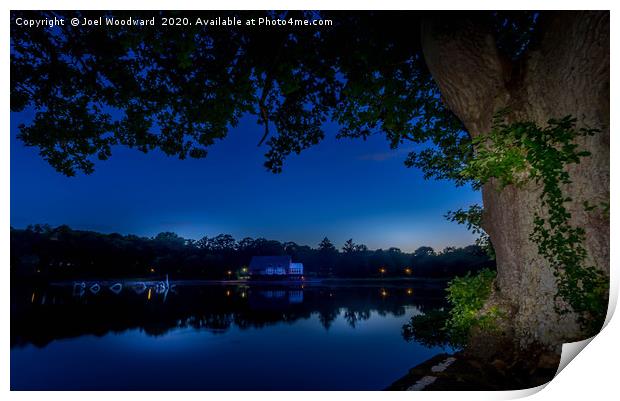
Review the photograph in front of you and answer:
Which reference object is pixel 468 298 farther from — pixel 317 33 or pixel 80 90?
pixel 80 90

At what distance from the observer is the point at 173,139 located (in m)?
6.55

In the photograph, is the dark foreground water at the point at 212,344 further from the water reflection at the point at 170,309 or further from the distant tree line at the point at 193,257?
the distant tree line at the point at 193,257

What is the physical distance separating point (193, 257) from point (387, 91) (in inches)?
1439

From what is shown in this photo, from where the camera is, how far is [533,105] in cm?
334

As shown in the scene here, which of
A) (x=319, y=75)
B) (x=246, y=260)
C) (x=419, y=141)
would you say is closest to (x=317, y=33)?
(x=319, y=75)

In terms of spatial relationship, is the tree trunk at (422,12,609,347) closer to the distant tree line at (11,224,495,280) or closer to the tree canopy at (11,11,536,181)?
the tree canopy at (11,11,536,181)

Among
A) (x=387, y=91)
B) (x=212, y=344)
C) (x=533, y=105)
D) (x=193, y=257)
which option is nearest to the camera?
(x=533, y=105)

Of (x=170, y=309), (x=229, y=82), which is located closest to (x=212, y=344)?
(x=170, y=309)

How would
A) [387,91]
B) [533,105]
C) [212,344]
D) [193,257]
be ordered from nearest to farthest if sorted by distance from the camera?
[533,105]
[387,91]
[212,344]
[193,257]

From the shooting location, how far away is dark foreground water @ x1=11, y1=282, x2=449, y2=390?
1088 centimetres

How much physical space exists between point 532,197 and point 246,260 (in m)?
48.0

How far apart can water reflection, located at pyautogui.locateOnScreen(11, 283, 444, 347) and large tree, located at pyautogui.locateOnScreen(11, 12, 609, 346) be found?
12.8 meters

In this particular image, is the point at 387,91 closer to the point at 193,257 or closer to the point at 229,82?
the point at 229,82

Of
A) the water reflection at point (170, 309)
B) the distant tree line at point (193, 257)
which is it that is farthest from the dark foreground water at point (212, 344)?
the distant tree line at point (193, 257)
